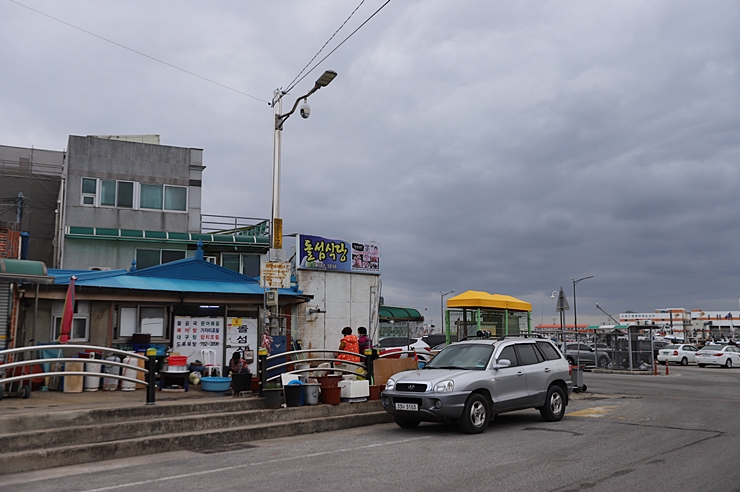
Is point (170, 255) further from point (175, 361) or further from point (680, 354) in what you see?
point (680, 354)

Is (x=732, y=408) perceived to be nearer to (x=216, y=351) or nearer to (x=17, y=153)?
(x=216, y=351)

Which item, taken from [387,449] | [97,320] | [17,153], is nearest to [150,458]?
[387,449]

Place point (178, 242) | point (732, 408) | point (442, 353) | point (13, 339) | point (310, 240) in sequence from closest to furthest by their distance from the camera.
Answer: point (442, 353) < point (13, 339) < point (732, 408) < point (178, 242) < point (310, 240)

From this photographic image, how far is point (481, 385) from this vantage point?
36.8ft

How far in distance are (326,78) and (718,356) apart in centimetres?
3290

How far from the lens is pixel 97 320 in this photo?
16.0 metres

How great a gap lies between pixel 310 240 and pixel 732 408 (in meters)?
16.7

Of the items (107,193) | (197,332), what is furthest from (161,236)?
(197,332)

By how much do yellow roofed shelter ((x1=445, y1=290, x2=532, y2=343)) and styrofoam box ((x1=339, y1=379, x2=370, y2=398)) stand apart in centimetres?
1094

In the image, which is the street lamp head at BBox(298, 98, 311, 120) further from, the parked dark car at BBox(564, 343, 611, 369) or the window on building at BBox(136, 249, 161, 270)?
the parked dark car at BBox(564, 343, 611, 369)

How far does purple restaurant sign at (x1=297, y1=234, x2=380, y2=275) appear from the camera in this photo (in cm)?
2667

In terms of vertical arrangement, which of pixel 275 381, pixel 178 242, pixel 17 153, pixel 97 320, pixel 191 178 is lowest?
pixel 275 381

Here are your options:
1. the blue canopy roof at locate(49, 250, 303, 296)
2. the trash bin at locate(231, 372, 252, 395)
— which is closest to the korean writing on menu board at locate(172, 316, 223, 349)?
the blue canopy roof at locate(49, 250, 303, 296)

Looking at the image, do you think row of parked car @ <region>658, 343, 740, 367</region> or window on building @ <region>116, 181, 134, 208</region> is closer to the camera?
window on building @ <region>116, 181, 134, 208</region>
